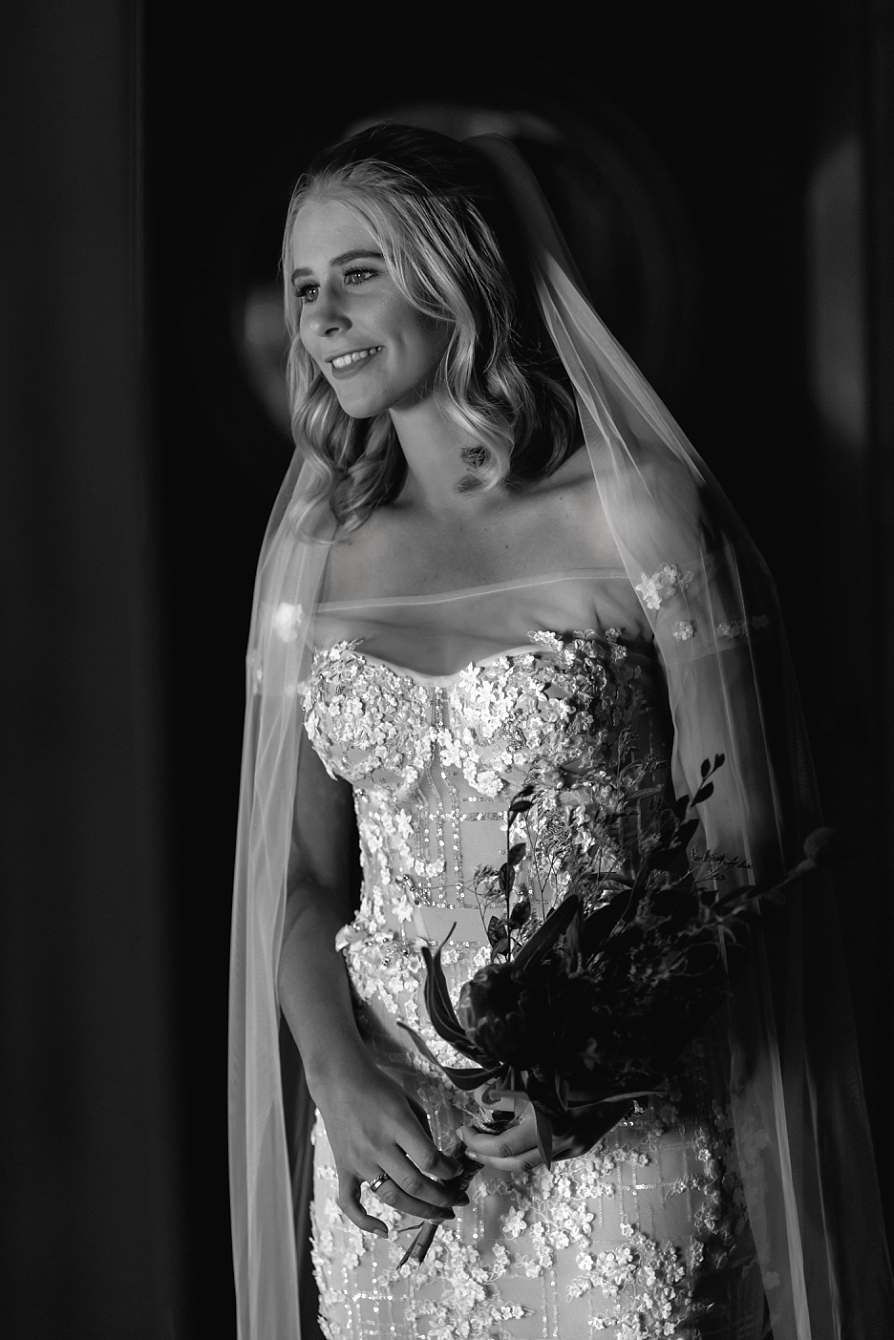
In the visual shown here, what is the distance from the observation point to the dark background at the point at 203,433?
1.73m

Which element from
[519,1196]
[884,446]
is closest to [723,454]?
[884,446]

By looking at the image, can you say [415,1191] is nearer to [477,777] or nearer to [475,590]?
[477,777]

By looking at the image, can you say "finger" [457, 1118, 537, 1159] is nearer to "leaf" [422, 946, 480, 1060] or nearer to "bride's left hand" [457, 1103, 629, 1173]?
"bride's left hand" [457, 1103, 629, 1173]

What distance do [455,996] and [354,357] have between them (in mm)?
733

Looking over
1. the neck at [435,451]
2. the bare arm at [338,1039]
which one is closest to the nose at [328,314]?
the neck at [435,451]

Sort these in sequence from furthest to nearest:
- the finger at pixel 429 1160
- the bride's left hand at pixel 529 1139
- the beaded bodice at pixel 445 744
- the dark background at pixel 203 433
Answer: the dark background at pixel 203 433
the beaded bodice at pixel 445 744
the finger at pixel 429 1160
the bride's left hand at pixel 529 1139

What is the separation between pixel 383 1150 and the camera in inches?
49.4

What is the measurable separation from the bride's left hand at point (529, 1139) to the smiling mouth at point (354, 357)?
836mm

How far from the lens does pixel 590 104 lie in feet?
5.80

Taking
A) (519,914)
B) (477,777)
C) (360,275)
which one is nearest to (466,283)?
(360,275)

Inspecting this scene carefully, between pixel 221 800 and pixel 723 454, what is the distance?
41.7 inches

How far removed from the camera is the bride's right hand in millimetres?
1220

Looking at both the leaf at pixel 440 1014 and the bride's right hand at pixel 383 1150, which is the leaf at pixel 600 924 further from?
the bride's right hand at pixel 383 1150

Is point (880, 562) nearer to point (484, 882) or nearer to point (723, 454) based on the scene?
point (723, 454)
